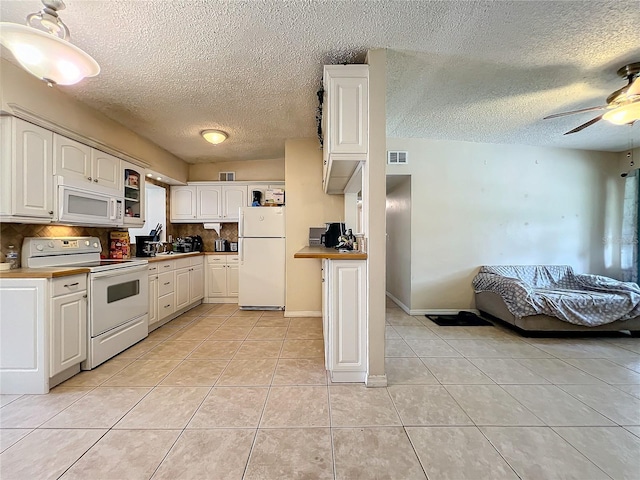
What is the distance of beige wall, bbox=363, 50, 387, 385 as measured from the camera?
2.03 m

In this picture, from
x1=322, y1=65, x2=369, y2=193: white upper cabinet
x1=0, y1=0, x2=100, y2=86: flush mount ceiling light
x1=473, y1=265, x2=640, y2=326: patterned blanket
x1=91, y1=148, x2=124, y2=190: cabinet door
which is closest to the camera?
x1=0, y1=0, x2=100, y2=86: flush mount ceiling light

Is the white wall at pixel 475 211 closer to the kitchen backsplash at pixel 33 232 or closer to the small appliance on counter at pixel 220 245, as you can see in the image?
the small appliance on counter at pixel 220 245

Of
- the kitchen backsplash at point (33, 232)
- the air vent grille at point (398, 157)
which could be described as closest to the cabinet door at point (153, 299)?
the kitchen backsplash at point (33, 232)

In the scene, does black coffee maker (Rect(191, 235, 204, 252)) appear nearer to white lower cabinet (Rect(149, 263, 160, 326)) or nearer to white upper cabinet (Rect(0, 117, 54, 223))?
white lower cabinet (Rect(149, 263, 160, 326))

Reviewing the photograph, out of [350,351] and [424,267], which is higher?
[424,267]

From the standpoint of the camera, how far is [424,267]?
4.05 m

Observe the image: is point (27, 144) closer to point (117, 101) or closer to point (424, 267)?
point (117, 101)

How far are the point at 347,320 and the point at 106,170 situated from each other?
3050 millimetres

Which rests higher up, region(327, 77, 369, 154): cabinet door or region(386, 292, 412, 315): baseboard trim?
region(327, 77, 369, 154): cabinet door

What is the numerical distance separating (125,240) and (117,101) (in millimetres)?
1622

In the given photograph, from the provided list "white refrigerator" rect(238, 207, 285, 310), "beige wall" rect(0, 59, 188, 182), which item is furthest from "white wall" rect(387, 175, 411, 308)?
"beige wall" rect(0, 59, 188, 182)

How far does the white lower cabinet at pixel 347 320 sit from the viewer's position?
209 centimetres

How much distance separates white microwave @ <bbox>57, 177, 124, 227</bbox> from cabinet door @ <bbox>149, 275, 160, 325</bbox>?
77 centimetres

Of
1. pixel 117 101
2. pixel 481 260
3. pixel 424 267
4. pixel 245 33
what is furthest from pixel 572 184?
pixel 117 101
